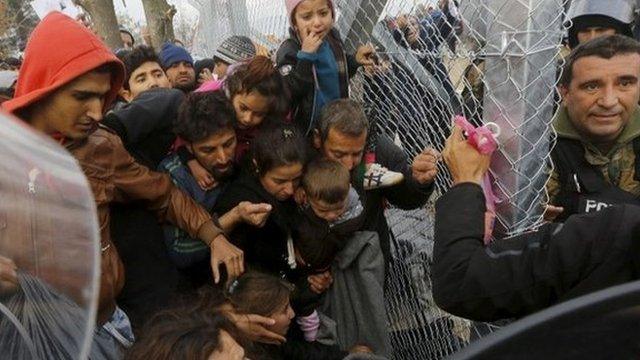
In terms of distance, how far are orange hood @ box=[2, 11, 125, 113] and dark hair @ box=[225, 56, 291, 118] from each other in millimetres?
575

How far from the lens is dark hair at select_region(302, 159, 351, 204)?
6.79 ft

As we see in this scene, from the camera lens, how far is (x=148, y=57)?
3.30m

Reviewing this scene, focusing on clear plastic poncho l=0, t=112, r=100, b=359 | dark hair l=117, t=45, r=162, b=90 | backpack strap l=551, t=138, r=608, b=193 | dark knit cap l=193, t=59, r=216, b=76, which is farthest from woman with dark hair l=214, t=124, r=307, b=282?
dark knit cap l=193, t=59, r=216, b=76

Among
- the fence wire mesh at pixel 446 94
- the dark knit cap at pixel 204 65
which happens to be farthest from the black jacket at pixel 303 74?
the dark knit cap at pixel 204 65

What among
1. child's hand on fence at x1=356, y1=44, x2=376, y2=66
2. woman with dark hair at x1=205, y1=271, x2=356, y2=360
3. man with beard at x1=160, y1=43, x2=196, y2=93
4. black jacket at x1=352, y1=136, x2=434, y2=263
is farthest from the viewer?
man with beard at x1=160, y1=43, x2=196, y2=93

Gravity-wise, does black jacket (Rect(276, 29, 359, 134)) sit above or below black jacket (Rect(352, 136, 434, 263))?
above

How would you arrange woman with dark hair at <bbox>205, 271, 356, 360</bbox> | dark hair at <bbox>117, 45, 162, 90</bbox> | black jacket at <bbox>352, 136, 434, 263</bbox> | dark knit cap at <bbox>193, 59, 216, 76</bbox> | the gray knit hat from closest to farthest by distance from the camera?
woman with dark hair at <bbox>205, 271, 356, 360</bbox> < black jacket at <bbox>352, 136, 434, 263</bbox> < dark hair at <bbox>117, 45, 162, 90</bbox> < the gray knit hat < dark knit cap at <bbox>193, 59, 216, 76</bbox>

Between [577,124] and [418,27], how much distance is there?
0.70 meters

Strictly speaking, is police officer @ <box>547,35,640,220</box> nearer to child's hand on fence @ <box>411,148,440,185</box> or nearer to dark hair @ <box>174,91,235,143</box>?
child's hand on fence @ <box>411,148,440,185</box>

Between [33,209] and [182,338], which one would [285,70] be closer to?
[182,338]

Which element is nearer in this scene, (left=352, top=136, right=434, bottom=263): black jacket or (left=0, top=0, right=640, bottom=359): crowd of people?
(left=0, top=0, right=640, bottom=359): crowd of people

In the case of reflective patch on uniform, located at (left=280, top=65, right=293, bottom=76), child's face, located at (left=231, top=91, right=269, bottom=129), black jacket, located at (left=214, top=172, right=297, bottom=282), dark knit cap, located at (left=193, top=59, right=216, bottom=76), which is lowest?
dark knit cap, located at (left=193, top=59, right=216, bottom=76)

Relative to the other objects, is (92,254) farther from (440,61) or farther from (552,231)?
(440,61)

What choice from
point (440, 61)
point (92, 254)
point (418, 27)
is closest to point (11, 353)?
point (92, 254)
